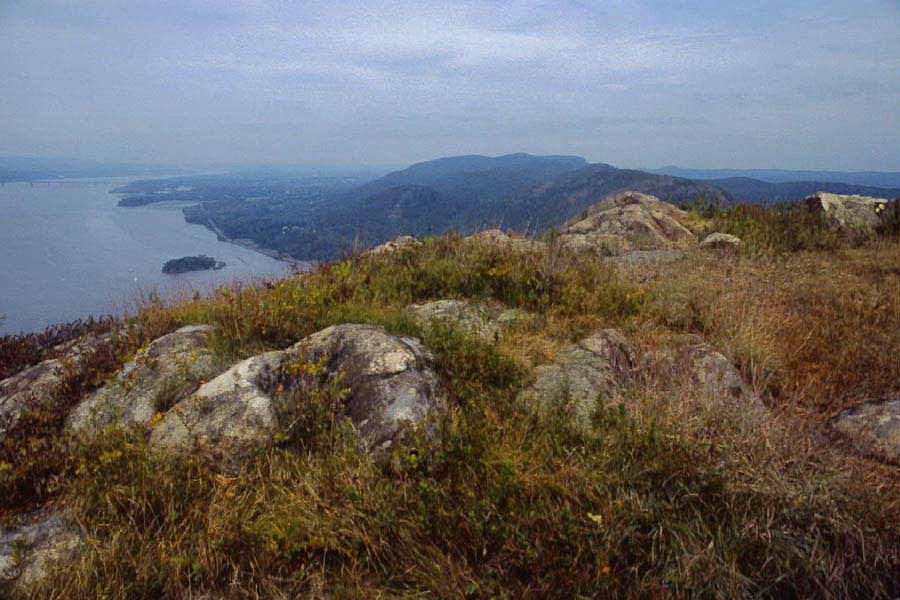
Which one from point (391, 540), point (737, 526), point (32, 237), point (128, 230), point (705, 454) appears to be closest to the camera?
point (737, 526)

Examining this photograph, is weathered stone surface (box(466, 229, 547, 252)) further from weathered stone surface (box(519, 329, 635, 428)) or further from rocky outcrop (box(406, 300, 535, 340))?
weathered stone surface (box(519, 329, 635, 428))

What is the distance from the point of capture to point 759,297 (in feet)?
22.8

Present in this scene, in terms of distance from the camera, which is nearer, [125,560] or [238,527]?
[125,560]

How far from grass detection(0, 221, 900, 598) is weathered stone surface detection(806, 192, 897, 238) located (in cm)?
920

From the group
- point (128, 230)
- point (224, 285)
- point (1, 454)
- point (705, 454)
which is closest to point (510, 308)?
point (705, 454)

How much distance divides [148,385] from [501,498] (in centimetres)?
360

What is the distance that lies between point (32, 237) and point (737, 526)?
9964 cm

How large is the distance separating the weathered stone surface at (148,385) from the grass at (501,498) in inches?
9.9

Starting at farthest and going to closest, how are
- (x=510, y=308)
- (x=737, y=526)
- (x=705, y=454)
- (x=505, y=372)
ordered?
(x=510, y=308) → (x=505, y=372) → (x=705, y=454) → (x=737, y=526)

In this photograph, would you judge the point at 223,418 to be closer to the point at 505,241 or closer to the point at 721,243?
the point at 505,241

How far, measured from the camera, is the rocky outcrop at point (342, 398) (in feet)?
11.8

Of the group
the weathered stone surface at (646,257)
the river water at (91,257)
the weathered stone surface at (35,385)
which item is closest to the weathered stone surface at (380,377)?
the weathered stone surface at (35,385)

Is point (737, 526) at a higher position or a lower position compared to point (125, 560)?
higher

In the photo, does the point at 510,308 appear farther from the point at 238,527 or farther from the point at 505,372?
the point at 238,527
